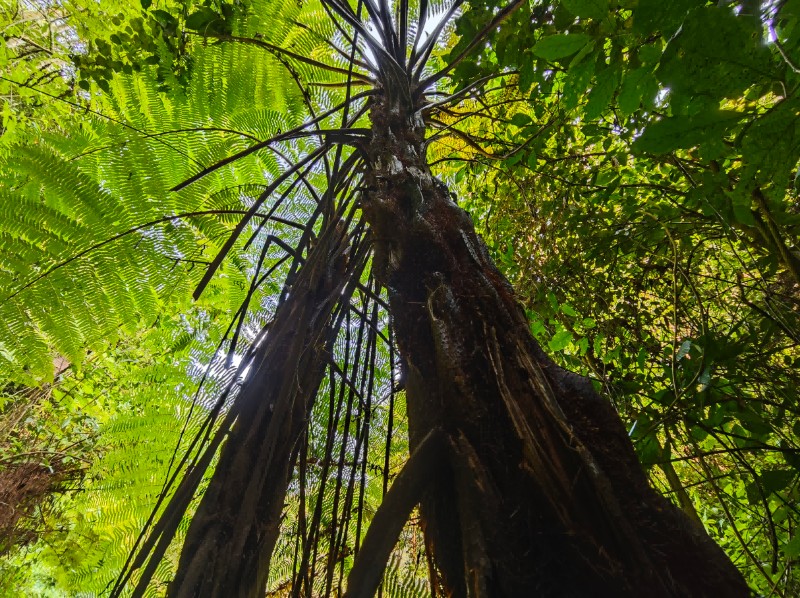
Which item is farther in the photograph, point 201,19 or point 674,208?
point 674,208

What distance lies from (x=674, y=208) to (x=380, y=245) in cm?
117

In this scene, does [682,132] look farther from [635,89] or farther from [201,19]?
[201,19]

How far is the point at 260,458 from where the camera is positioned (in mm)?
627

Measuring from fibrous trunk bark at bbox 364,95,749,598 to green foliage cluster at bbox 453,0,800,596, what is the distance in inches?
11.4

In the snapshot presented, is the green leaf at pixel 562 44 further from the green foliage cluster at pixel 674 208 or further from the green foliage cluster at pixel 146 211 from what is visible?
the green foliage cluster at pixel 146 211

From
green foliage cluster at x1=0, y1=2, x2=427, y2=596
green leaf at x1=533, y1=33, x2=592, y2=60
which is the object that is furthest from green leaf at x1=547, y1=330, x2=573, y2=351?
green leaf at x1=533, y1=33, x2=592, y2=60

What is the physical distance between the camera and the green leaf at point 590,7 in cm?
53

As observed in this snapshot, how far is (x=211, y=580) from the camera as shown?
51 cm

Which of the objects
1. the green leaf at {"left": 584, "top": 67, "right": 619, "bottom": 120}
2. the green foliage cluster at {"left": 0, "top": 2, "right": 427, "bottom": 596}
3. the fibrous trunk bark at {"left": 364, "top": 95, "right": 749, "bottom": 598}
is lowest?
the fibrous trunk bark at {"left": 364, "top": 95, "right": 749, "bottom": 598}

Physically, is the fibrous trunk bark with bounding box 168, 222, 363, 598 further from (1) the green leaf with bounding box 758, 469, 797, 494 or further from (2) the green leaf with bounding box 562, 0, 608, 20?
(1) the green leaf with bounding box 758, 469, 797, 494

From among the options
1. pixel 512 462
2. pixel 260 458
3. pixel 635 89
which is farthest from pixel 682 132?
pixel 260 458

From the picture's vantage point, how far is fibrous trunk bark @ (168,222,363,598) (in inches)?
20.9

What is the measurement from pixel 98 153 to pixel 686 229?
225cm

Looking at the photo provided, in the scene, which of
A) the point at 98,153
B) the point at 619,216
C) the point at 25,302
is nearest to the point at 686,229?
the point at 619,216
